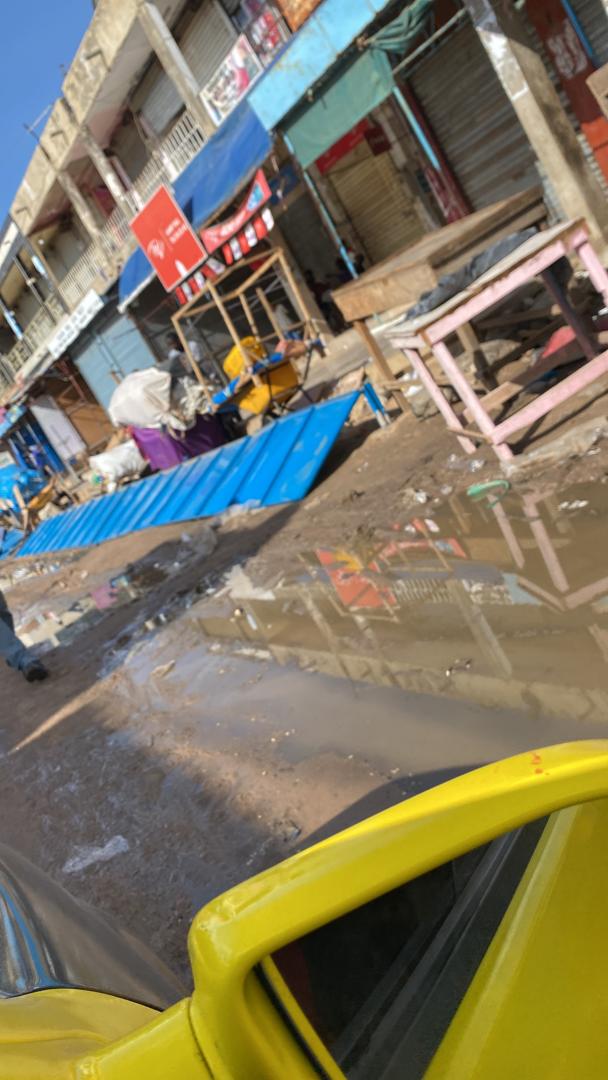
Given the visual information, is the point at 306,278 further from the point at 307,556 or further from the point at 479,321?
the point at 307,556

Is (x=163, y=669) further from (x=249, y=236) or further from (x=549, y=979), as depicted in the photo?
(x=249, y=236)

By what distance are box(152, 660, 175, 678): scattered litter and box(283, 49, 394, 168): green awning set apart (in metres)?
7.39

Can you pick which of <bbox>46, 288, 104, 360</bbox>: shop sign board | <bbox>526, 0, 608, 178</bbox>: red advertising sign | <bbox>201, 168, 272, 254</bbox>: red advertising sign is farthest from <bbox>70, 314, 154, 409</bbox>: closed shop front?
<bbox>526, 0, 608, 178</bbox>: red advertising sign

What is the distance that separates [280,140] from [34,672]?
9.44 metres

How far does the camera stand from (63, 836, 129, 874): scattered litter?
3346 millimetres

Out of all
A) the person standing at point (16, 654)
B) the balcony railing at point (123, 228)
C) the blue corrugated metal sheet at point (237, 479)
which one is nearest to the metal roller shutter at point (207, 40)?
the balcony railing at point (123, 228)

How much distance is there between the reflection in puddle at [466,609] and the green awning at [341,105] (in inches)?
248

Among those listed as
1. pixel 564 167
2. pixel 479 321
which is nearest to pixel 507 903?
pixel 479 321

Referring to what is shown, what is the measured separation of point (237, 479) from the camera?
31.3 feet

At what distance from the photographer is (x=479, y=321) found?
7.11 metres

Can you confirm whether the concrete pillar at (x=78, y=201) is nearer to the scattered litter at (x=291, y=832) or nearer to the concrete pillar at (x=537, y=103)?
the concrete pillar at (x=537, y=103)

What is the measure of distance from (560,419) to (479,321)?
199 centimetres

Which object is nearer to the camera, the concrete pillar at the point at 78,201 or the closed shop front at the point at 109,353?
the closed shop front at the point at 109,353

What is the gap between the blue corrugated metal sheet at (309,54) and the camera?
8.21 meters
